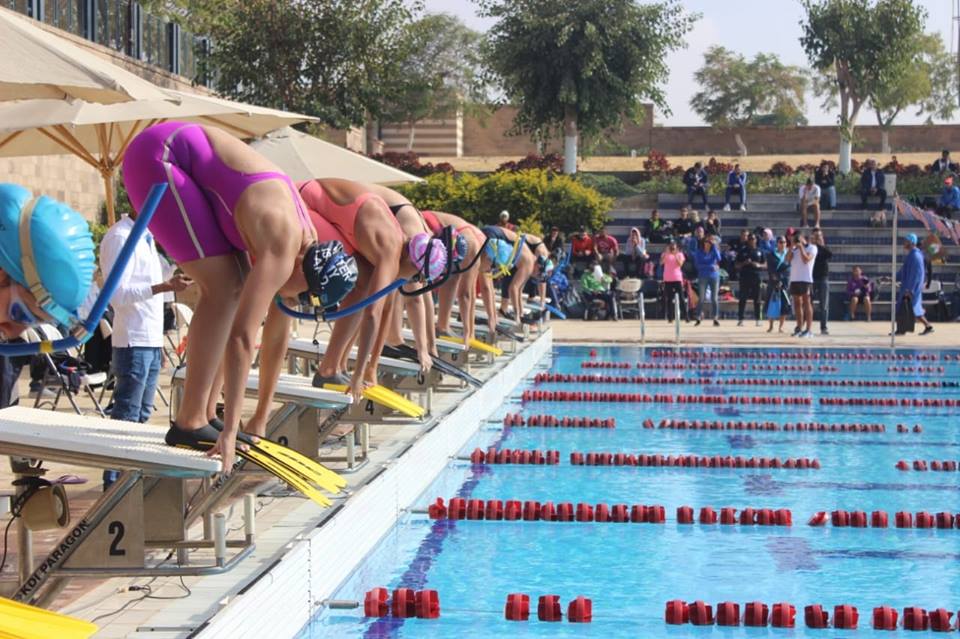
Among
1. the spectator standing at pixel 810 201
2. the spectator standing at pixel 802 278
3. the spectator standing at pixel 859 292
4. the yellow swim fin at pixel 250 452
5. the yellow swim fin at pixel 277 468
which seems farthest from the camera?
the spectator standing at pixel 810 201

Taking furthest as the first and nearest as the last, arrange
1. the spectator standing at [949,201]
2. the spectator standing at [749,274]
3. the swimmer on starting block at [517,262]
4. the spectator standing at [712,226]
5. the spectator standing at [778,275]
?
the spectator standing at [949,201] → the spectator standing at [712,226] → the spectator standing at [749,274] → the spectator standing at [778,275] → the swimmer on starting block at [517,262]

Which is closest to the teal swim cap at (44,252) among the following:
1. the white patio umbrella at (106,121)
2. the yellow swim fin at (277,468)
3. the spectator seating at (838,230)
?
the yellow swim fin at (277,468)

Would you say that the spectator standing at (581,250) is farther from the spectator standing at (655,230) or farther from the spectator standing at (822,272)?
the spectator standing at (822,272)

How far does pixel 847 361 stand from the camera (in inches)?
699

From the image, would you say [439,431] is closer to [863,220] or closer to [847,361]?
[847,361]

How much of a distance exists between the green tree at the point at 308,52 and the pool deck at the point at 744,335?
1213 centimetres

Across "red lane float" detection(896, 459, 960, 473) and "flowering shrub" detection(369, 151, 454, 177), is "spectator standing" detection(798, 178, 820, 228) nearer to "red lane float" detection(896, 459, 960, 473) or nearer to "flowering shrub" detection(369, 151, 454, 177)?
"flowering shrub" detection(369, 151, 454, 177)

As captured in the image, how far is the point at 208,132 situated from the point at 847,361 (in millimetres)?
13700

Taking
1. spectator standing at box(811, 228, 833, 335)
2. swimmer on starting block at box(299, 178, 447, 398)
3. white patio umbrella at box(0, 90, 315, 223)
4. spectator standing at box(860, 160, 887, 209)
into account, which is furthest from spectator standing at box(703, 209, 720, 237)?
swimmer on starting block at box(299, 178, 447, 398)

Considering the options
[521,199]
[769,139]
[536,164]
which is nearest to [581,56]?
[536,164]

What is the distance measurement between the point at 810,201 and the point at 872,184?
216cm

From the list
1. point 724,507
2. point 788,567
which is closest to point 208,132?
point 788,567

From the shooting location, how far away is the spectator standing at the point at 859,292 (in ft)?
80.0

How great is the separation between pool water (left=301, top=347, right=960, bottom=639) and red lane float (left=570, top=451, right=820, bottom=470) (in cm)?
8
